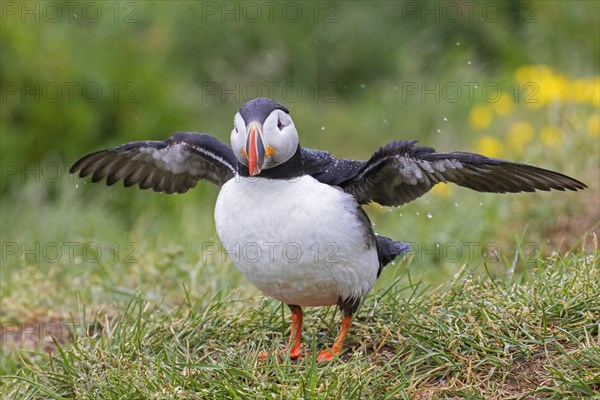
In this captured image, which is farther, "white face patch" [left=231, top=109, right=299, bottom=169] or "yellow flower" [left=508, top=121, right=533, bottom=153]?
"yellow flower" [left=508, top=121, right=533, bottom=153]

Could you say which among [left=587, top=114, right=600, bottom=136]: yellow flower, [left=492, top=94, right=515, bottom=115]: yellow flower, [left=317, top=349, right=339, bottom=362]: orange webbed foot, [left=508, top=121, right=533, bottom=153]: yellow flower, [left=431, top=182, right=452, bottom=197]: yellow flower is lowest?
Result: [left=317, top=349, right=339, bottom=362]: orange webbed foot

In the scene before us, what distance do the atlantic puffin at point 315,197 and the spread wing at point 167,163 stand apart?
255 mm

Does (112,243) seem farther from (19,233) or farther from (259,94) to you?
(259,94)

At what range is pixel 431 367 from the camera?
13.7 ft

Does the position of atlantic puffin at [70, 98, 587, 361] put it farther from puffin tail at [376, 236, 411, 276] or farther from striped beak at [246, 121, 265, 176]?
puffin tail at [376, 236, 411, 276]

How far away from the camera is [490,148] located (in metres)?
8.59

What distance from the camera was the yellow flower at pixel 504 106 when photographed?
9602 mm

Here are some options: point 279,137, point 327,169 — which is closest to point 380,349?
point 327,169

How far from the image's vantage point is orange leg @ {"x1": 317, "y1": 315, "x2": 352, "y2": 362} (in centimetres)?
439

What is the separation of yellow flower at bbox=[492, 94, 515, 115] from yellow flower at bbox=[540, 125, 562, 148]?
3.04ft

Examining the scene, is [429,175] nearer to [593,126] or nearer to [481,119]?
[593,126]

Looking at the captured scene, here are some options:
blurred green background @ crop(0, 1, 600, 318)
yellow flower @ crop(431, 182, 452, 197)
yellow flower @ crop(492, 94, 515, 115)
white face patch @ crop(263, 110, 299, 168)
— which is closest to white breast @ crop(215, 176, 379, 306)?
white face patch @ crop(263, 110, 299, 168)

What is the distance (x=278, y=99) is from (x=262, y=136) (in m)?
7.47

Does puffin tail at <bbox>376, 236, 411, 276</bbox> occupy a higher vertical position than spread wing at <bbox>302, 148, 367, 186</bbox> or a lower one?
lower
